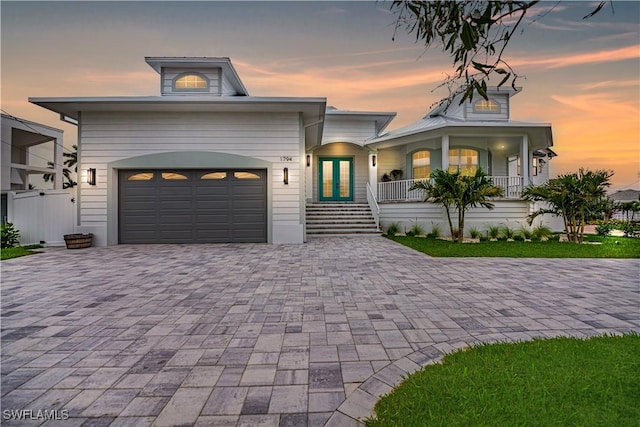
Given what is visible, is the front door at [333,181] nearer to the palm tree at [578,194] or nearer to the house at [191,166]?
the house at [191,166]

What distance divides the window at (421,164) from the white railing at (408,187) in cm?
130

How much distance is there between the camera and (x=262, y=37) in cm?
1099

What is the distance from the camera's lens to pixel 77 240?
8578 mm

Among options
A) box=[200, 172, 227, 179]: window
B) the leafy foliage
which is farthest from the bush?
the leafy foliage

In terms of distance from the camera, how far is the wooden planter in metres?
8.51

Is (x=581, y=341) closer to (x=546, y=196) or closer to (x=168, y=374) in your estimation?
(x=168, y=374)

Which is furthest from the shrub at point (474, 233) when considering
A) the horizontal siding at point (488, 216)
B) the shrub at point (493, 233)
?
the shrub at point (493, 233)

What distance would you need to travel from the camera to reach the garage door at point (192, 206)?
9391mm

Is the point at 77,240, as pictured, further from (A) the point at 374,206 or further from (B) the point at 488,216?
(B) the point at 488,216

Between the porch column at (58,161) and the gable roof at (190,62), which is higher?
the gable roof at (190,62)

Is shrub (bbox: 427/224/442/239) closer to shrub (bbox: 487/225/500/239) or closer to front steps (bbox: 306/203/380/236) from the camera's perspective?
shrub (bbox: 487/225/500/239)

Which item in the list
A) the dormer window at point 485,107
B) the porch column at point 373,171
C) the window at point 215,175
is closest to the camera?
the window at point 215,175

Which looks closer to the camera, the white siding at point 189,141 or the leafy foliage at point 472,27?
the leafy foliage at point 472,27

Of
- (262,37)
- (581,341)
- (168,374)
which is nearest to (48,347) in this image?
(168,374)
